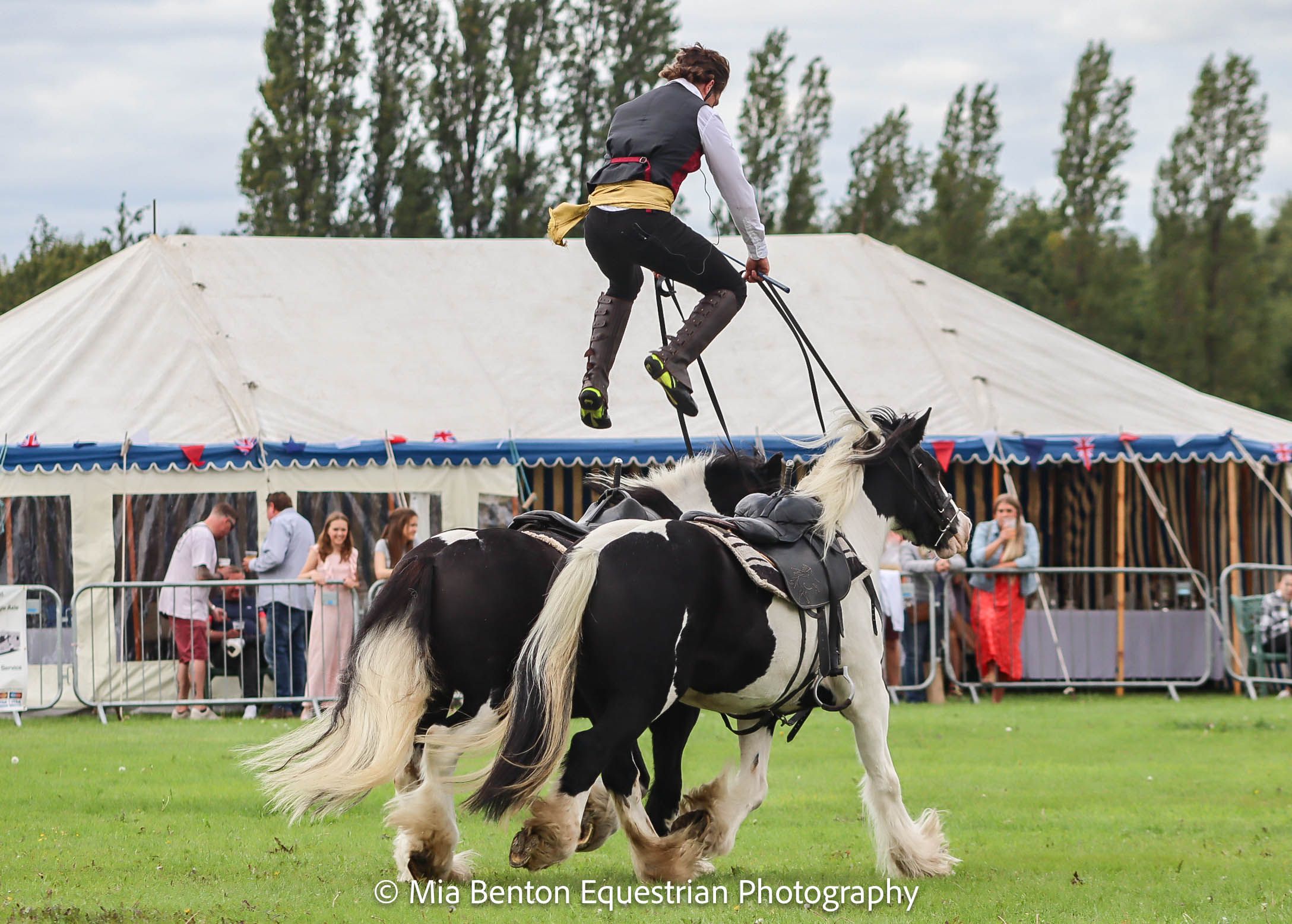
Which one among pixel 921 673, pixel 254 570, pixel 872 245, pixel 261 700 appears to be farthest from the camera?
pixel 872 245

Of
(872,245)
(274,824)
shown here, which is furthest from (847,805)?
(872,245)

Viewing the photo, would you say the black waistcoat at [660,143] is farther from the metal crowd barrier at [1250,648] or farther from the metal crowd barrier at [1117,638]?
the metal crowd barrier at [1250,648]

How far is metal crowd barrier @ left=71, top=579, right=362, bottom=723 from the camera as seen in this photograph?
13.1 meters

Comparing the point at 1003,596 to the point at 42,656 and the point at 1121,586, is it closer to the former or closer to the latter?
the point at 1121,586

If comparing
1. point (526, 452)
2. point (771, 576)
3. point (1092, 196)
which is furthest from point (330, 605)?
point (1092, 196)

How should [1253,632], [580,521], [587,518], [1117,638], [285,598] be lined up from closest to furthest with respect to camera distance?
[580,521] → [587,518] → [285,598] → [1253,632] → [1117,638]

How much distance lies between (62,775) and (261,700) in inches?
143

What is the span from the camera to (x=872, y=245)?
1914 cm

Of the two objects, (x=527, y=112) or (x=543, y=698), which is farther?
(x=527, y=112)

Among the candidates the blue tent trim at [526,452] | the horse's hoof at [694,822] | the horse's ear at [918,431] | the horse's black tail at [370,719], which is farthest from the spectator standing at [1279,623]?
the horse's black tail at [370,719]

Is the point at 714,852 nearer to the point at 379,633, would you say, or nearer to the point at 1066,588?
the point at 379,633

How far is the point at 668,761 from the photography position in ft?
21.8

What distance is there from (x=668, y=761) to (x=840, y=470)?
1.42m

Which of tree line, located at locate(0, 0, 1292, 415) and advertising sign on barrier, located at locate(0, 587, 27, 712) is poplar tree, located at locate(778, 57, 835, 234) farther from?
advertising sign on barrier, located at locate(0, 587, 27, 712)
